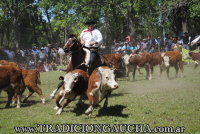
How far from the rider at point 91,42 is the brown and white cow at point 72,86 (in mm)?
1015

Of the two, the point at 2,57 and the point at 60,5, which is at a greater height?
the point at 60,5

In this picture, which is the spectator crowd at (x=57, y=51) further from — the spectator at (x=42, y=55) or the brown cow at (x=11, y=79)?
the brown cow at (x=11, y=79)

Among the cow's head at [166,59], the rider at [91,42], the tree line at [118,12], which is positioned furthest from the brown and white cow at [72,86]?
the tree line at [118,12]

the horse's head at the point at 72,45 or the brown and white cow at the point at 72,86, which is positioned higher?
the horse's head at the point at 72,45

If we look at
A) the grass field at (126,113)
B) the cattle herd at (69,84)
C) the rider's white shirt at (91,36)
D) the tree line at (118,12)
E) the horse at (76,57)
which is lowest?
the grass field at (126,113)

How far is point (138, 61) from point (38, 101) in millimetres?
8436

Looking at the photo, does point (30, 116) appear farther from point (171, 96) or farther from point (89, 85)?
point (171, 96)

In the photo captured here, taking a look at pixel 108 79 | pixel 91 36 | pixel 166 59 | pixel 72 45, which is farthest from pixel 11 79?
pixel 166 59

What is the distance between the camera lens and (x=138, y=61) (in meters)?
18.7

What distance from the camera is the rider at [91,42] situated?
33.6ft

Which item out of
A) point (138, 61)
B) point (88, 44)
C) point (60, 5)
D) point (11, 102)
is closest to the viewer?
point (88, 44)

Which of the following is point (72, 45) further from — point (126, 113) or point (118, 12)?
point (118, 12)

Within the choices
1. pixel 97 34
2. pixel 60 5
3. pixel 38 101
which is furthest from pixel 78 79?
pixel 60 5

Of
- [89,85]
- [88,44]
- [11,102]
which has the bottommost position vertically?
[11,102]
